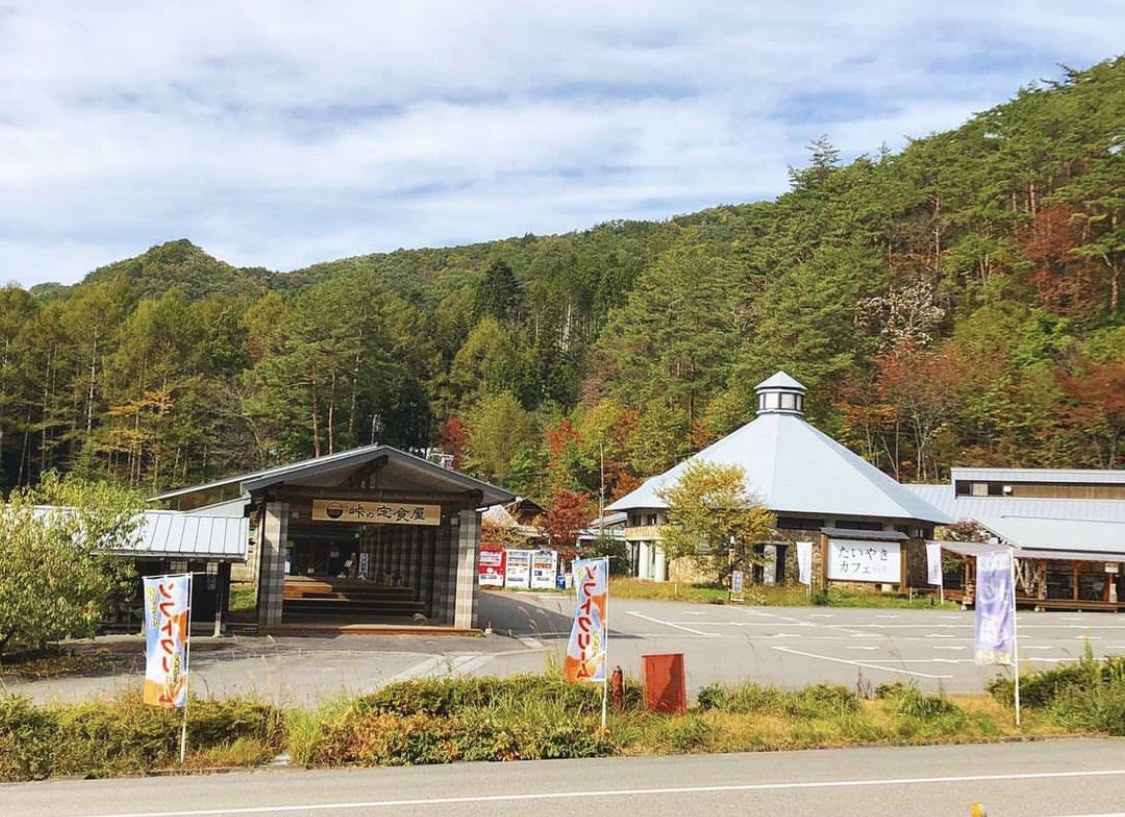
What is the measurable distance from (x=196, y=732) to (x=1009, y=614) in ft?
27.4

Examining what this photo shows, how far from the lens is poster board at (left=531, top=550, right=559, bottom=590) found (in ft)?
108


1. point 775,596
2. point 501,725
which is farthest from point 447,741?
point 775,596

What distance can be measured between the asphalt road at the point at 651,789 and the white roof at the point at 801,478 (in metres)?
26.2

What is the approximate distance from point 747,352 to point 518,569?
914 inches

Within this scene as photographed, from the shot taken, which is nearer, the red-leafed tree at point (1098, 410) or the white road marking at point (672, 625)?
the white road marking at point (672, 625)

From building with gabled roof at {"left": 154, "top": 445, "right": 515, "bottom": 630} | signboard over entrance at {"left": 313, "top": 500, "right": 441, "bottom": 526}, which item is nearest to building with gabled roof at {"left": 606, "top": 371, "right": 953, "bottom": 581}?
building with gabled roof at {"left": 154, "top": 445, "right": 515, "bottom": 630}

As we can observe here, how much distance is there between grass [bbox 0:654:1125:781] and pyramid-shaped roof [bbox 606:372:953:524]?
24340 mm

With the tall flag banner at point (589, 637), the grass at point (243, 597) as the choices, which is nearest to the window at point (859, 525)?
the grass at point (243, 597)

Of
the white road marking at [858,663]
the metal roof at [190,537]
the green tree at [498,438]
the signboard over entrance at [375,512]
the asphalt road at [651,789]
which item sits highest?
the green tree at [498,438]

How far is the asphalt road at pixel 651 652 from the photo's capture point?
13195 mm

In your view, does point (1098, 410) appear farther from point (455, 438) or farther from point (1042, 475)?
point (455, 438)

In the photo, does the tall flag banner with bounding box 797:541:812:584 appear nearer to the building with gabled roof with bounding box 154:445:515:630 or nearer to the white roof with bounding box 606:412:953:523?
the white roof with bounding box 606:412:953:523

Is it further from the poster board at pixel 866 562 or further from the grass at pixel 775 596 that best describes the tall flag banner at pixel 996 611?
the poster board at pixel 866 562

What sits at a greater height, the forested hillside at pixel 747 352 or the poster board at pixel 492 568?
the forested hillside at pixel 747 352
